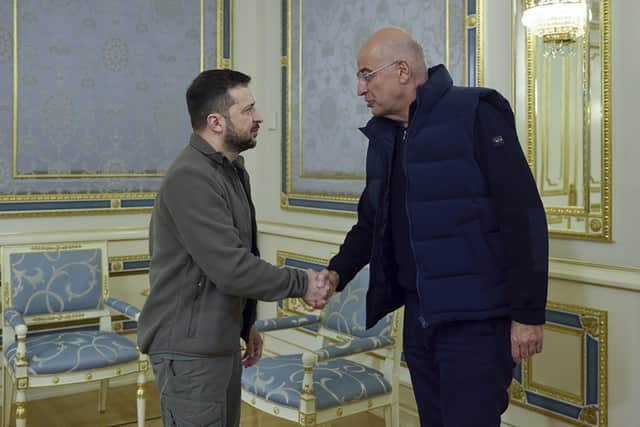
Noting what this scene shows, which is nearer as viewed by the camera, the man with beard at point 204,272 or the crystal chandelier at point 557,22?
the man with beard at point 204,272

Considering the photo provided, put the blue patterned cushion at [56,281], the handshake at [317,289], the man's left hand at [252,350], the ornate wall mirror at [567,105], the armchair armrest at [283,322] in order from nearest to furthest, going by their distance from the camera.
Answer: the handshake at [317,289]
the man's left hand at [252,350]
the ornate wall mirror at [567,105]
the armchair armrest at [283,322]
the blue patterned cushion at [56,281]

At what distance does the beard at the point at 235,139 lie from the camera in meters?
2.01

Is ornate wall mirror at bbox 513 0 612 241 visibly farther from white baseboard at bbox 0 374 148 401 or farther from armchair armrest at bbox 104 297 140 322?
white baseboard at bbox 0 374 148 401

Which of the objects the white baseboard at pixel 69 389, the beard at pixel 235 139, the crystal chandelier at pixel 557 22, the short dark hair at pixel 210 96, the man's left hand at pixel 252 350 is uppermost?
the crystal chandelier at pixel 557 22

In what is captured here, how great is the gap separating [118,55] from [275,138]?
100 centimetres

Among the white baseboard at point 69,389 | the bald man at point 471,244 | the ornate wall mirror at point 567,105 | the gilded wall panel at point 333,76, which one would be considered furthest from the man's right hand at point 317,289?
the white baseboard at point 69,389

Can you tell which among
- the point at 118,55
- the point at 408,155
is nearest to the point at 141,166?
the point at 118,55

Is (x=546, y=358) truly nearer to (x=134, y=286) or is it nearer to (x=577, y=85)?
(x=577, y=85)

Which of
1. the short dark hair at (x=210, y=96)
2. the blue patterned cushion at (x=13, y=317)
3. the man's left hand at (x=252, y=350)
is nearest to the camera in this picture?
the short dark hair at (x=210, y=96)

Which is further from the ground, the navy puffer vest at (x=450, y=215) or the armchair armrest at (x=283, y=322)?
the navy puffer vest at (x=450, y=215)

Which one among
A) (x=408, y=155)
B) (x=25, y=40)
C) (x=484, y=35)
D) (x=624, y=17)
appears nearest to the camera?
(x=408, y=155)

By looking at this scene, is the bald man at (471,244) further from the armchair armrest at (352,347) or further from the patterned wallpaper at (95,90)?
the patterned wallpaper at (95,90)

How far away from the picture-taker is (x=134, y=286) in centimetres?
408

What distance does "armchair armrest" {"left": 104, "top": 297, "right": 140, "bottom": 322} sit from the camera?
3.37 m
